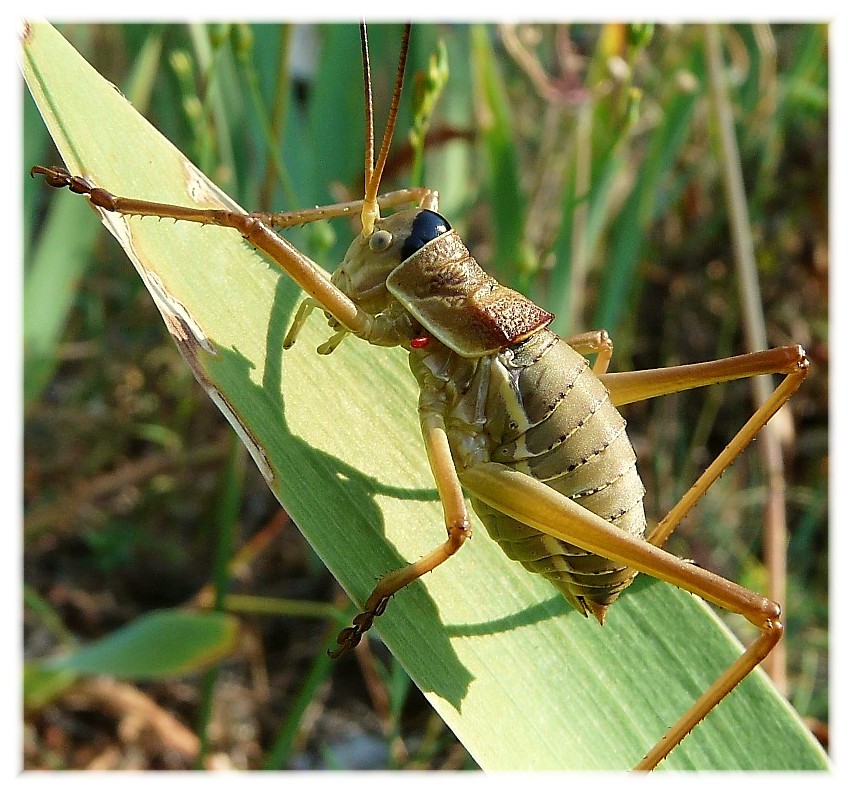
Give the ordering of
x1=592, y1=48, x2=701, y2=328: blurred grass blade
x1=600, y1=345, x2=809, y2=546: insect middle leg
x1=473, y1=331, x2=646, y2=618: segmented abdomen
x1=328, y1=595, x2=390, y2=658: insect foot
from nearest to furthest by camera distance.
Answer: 1. x1=328, y1=595, x2=390, y2=658: insect foot
2. x1=473, y1=331, x2=646, y2=618: segmented abdomen
3. x1=600, y1=345, x2=809, y2=546: insect middle leg
4. x1=592, y1=48, x2=701, y2=328: blurred grass blade

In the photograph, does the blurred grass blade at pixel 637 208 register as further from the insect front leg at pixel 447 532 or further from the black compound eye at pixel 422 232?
the insect front leg at pixel 447 532

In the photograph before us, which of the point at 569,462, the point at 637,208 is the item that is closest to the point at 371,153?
the point at 569,462

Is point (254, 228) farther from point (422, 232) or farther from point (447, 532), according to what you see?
point (447, 532)

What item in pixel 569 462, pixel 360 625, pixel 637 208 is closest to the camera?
pixel 360 625

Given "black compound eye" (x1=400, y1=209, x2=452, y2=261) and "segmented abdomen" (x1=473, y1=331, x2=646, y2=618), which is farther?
"black compound eye" (x1=400, y1=209, x2=452, y2=261)

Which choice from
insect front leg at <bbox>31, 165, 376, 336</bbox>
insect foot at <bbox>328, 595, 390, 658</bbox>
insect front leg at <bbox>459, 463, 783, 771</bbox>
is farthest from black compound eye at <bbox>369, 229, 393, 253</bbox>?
insect foot at <bbox>328, 595, 390, 658</bbox>

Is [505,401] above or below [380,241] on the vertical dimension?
below

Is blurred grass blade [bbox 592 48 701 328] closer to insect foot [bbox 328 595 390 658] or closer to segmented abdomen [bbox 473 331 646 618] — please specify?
segmented abdomen [bbox 473 331 646 618]
